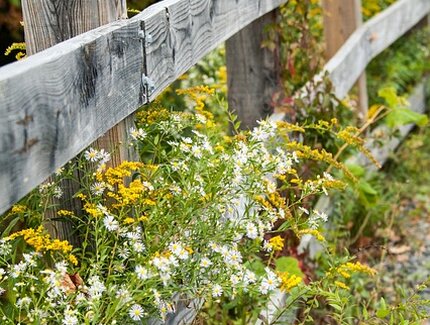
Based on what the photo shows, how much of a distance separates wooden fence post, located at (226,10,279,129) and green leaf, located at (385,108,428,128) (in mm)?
1076

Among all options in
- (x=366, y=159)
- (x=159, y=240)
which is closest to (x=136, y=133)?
(x=159, y=240)

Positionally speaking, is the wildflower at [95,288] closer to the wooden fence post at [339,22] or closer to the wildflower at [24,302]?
the wildflower at [24,302]

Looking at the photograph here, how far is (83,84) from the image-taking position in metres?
2.41

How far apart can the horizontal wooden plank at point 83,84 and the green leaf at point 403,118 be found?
2.26 m

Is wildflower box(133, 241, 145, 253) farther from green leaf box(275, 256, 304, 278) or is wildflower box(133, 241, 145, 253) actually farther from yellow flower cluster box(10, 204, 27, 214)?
green leaf box(275, 256, 304, 278)

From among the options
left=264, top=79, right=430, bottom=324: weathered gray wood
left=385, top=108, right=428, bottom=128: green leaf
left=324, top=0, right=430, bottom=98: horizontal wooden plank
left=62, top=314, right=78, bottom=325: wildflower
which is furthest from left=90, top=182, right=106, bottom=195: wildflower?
left=385, top=108, right=428, bottom=128: green leaf

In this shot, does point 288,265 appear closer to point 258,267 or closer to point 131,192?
point 258,267

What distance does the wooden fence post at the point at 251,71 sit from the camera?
475cm

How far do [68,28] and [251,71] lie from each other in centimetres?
215

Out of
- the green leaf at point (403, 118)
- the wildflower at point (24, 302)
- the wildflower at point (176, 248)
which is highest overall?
the wildflower at point (24, 302)

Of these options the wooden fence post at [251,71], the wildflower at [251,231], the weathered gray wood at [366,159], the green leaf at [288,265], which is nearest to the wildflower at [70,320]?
the wildflower at [251,231]

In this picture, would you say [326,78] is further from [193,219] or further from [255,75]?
[193,219]

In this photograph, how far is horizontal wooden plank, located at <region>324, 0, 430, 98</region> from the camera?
566 cm

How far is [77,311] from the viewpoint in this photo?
2.34 metres
